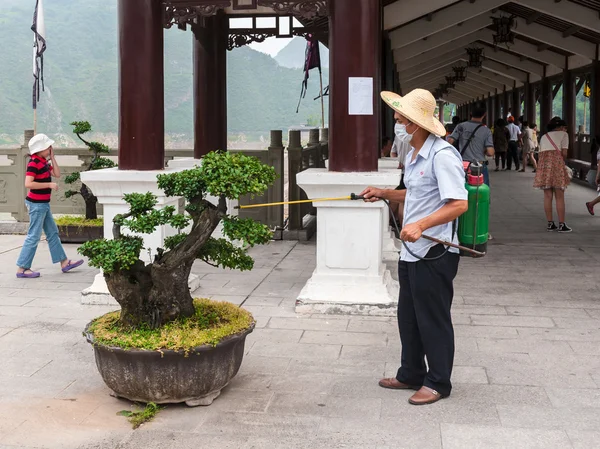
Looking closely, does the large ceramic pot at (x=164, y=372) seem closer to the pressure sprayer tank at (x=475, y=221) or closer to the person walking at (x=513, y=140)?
the pressure sprayer tank at (x=475, y=221)

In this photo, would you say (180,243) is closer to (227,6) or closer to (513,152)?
(227,6)

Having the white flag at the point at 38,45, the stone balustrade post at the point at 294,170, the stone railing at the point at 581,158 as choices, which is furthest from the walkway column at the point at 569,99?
the white flag at the point at 38,45

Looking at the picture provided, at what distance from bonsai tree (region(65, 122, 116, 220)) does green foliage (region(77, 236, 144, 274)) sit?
17.9 feet

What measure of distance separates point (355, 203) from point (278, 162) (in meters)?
4.18

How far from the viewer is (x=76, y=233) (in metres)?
9.82

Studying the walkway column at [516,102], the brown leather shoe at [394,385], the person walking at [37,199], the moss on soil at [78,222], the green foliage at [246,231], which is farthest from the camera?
the walkway column at [516,102]

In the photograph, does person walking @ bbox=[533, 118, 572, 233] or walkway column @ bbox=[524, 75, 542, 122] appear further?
walkway column @ bbox=[524, 75, 542, 122]

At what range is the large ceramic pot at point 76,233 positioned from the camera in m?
9.77

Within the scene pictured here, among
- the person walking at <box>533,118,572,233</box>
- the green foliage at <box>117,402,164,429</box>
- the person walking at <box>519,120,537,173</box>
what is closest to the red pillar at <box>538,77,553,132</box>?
the person walking at <box>519,120,537,173</box>

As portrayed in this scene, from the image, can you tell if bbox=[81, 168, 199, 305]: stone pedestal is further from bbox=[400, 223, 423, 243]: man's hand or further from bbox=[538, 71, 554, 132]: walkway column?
bbox=[538, 71, 554, 132]: walkway column

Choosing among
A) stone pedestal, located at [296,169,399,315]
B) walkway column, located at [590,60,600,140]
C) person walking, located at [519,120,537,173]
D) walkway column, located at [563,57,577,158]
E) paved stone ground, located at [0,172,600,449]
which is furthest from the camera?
person walking, located at [519,120,537,173]

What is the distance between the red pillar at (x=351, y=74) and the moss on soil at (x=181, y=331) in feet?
7.10

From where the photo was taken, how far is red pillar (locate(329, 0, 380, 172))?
611cm

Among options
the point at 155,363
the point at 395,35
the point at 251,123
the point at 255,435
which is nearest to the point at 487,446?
the point at 255,435
